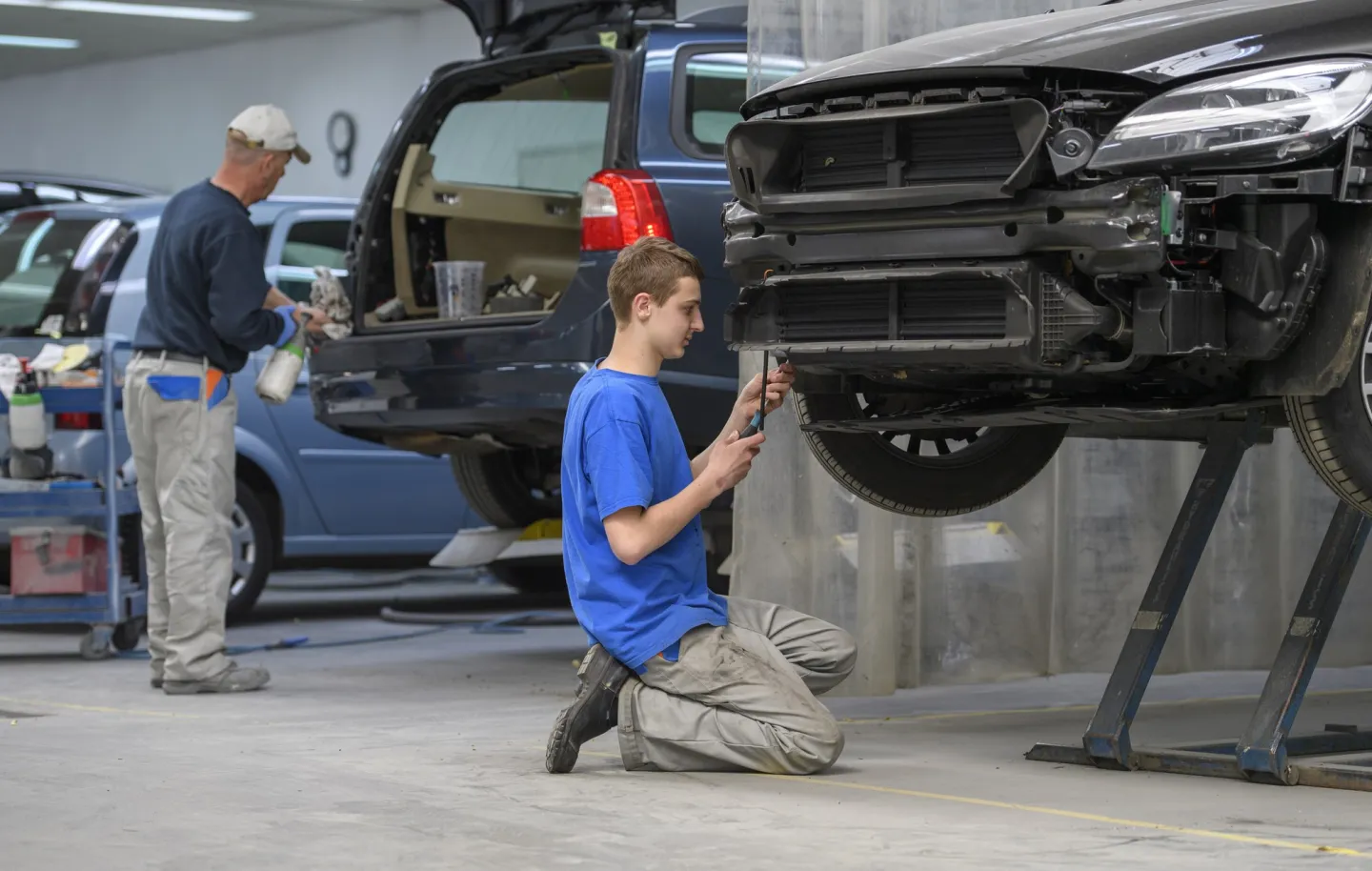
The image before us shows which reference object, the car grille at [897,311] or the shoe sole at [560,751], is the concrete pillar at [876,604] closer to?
the car grille at [897,311]

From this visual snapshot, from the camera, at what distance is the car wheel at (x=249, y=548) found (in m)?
8.36

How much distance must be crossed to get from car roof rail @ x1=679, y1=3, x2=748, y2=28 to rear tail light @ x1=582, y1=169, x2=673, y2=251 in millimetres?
753

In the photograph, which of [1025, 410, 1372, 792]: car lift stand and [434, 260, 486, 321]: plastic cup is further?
[434, 260, 486, 321]: plastic cup

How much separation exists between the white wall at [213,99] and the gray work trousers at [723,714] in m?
11.3

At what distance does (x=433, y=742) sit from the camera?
520 centimetres

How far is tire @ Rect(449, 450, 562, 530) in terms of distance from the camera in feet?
24.5

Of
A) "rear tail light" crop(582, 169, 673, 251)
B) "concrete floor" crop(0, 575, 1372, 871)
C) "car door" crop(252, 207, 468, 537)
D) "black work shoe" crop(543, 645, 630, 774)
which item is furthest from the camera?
"car door" crop(252, 207, 468, 537)

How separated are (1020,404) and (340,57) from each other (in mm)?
13288

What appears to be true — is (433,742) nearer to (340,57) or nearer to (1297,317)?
(1297,317)

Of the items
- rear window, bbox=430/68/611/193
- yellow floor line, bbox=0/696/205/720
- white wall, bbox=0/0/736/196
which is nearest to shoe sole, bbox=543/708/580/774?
yellow floor line, bbox=0/696/205/720

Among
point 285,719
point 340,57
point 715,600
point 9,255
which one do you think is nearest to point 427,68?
point 340,57

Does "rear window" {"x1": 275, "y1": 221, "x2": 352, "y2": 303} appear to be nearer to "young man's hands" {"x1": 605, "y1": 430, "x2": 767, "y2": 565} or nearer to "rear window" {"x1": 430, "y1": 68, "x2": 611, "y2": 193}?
"rear window" {"x1": 430, "y1": 68, "x2": 611, "y2": 193}

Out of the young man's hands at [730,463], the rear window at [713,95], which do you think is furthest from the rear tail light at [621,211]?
the young man's hands at [730,463]

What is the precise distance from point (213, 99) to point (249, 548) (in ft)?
36.6
